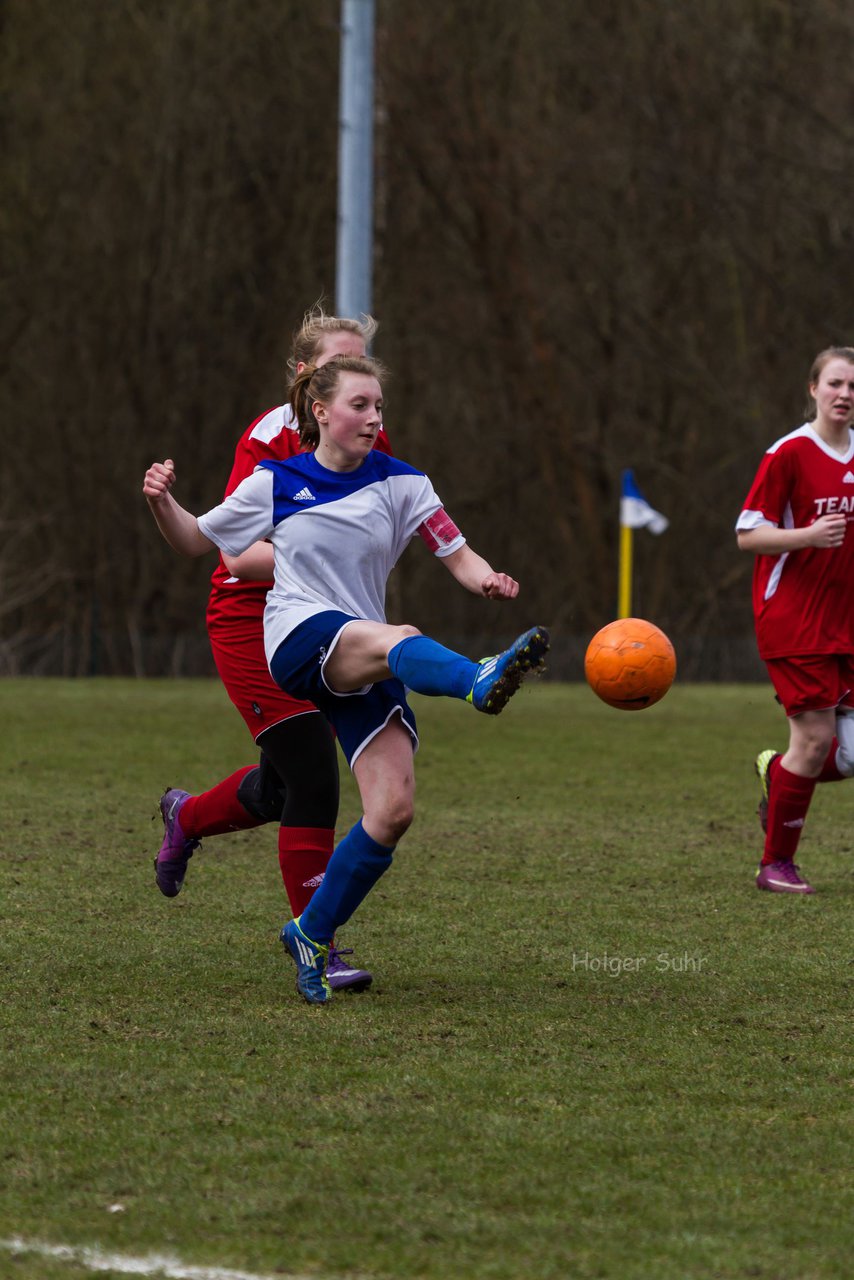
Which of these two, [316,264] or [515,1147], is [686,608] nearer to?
[316,264]

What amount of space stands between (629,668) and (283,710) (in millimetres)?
1080

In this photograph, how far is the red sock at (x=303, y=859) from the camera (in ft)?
17.2

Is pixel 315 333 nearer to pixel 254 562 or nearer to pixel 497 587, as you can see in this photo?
pixel 254 562

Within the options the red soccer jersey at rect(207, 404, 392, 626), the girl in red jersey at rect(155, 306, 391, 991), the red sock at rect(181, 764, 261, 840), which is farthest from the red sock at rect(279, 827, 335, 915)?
the red soccer jersey at rect(207, 404, 392, 626)

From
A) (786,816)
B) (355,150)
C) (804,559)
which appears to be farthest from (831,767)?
(355,150)

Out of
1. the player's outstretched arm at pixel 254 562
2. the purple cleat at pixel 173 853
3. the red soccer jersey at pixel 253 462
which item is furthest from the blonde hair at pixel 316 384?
the purple cleat at pixel 173 853

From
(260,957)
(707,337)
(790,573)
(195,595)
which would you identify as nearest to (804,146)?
(707,337)

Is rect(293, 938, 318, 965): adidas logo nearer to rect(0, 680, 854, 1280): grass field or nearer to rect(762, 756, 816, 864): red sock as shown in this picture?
rect(0, 680, 854, 1280): grass field

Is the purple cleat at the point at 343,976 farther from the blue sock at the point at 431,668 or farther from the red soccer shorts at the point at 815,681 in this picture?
the red soccer shorts at the point at 815,681

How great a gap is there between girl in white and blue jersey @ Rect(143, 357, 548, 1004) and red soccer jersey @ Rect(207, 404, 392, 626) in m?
0.25

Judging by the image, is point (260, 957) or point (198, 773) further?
point (198, 773)

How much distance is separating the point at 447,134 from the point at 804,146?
518cm

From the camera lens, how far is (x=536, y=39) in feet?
84.8
